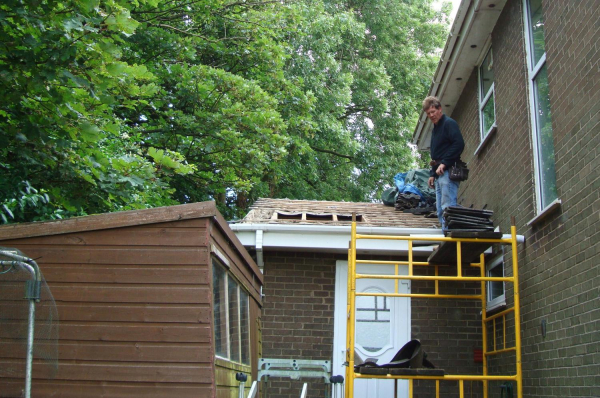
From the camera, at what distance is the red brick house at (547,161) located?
5.75 meters

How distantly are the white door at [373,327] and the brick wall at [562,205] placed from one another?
1330 mm

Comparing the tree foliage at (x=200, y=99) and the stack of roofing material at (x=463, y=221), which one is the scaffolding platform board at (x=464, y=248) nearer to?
the stack of roofing material at (x=463, y=221)

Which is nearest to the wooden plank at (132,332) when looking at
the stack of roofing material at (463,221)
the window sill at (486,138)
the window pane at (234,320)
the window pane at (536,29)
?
the window pane at (234,320)

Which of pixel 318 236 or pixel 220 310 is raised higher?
pixel 318 236

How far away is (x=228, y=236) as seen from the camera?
19.7 feet

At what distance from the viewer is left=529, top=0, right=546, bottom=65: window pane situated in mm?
7336

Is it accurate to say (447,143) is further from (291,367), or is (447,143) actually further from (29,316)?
(29,316)

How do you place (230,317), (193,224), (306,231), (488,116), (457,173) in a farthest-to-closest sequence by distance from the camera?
1. (488,116)
2. (306,231)
3. (457,173)
4. (230,317)
5. (193,224)

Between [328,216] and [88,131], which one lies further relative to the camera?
[328,216]

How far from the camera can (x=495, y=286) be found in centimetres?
900

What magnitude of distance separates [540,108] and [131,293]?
4.68 meters

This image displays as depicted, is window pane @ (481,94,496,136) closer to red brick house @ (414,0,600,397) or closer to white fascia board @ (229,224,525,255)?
red brick house @ (414,0,600,397)

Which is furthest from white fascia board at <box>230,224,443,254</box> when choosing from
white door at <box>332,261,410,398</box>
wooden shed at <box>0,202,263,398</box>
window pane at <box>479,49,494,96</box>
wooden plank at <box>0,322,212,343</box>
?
wooden plank at <box>0,322,212,343</box>

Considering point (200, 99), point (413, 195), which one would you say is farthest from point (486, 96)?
point (200, 99)
